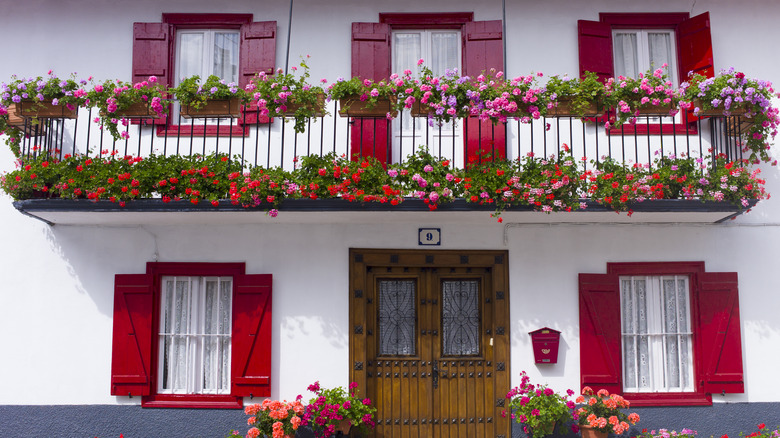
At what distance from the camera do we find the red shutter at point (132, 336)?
741 centimetres

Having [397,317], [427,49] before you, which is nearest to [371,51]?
[427,49]

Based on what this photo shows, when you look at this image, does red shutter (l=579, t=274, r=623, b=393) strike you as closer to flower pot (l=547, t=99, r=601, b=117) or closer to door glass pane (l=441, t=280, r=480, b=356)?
door glass pane (l=441, t=280, r=480, b=356)

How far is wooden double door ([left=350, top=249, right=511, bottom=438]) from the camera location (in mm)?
7516

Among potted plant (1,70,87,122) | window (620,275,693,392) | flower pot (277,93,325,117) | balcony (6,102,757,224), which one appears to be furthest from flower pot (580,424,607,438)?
potted plant (1,70,87,122)

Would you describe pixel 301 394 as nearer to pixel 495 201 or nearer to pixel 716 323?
pixel 495 201

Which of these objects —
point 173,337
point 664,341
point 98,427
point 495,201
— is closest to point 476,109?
point 495,201

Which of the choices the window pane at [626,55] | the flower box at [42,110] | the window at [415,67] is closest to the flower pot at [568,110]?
the window at [415,67]

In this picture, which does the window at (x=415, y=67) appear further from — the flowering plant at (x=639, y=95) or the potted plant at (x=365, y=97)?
the flowering plant at (x=639, y=95)

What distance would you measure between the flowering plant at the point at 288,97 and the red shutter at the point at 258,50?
1.13 m

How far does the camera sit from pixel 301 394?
7441 mm

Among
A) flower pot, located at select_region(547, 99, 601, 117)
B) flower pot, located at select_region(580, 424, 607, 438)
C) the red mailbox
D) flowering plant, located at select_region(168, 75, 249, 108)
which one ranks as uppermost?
flowering plant, located at select_region(168, 75, 249, 108)

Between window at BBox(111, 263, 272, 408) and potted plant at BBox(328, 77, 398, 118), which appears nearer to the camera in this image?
potted plant at BBox(328, 77, 398, 118)

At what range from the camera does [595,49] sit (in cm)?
793

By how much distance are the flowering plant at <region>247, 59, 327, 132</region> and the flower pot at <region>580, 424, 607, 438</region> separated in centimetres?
461
